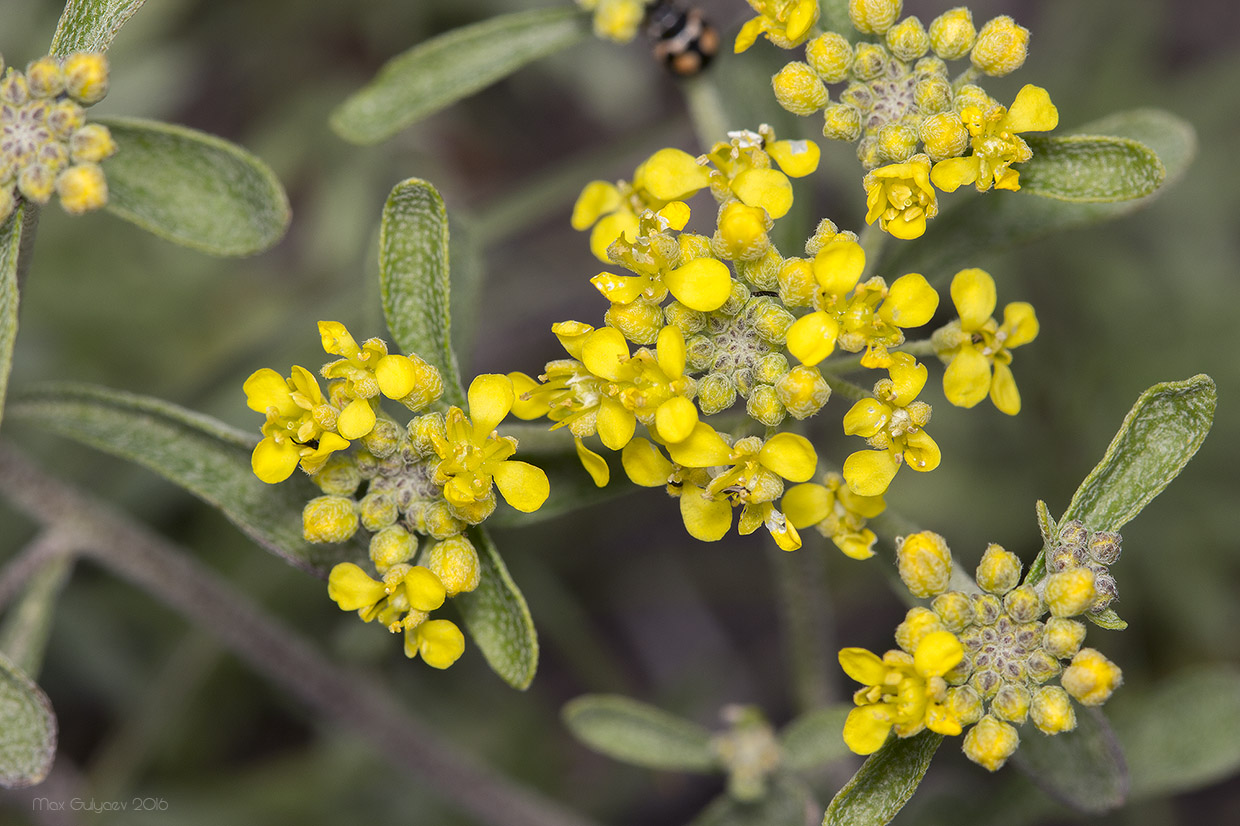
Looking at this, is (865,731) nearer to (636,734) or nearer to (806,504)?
(806,504)

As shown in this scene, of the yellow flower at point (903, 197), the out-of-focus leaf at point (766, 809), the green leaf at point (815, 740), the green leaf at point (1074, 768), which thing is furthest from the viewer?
the out-of-focus leaf at point (766, 809)

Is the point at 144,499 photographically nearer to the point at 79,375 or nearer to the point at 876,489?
the point at 79,375

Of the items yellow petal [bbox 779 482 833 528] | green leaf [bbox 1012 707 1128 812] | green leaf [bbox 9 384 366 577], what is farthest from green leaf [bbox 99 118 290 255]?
green leaf [bbox 1012 707 1128 812]

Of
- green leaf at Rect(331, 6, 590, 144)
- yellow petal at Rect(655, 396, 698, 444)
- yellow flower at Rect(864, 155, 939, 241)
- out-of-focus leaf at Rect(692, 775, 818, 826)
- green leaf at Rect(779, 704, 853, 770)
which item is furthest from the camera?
out-of-focus leaf at Rect(692, 775, 818, 826)

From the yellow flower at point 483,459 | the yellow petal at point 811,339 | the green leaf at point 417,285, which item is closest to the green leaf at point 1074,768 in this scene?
the yellow petal at point 811,339

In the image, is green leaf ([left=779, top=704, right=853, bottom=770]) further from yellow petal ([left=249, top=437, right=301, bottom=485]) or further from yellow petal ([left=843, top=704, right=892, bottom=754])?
yellow petal ([left=249, top=437, right=301, bottom=485])

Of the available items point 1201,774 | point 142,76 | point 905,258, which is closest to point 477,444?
point 905,258

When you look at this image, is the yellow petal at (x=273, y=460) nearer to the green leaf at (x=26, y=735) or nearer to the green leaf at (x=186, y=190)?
the green leaf at (x=186, y=190)
